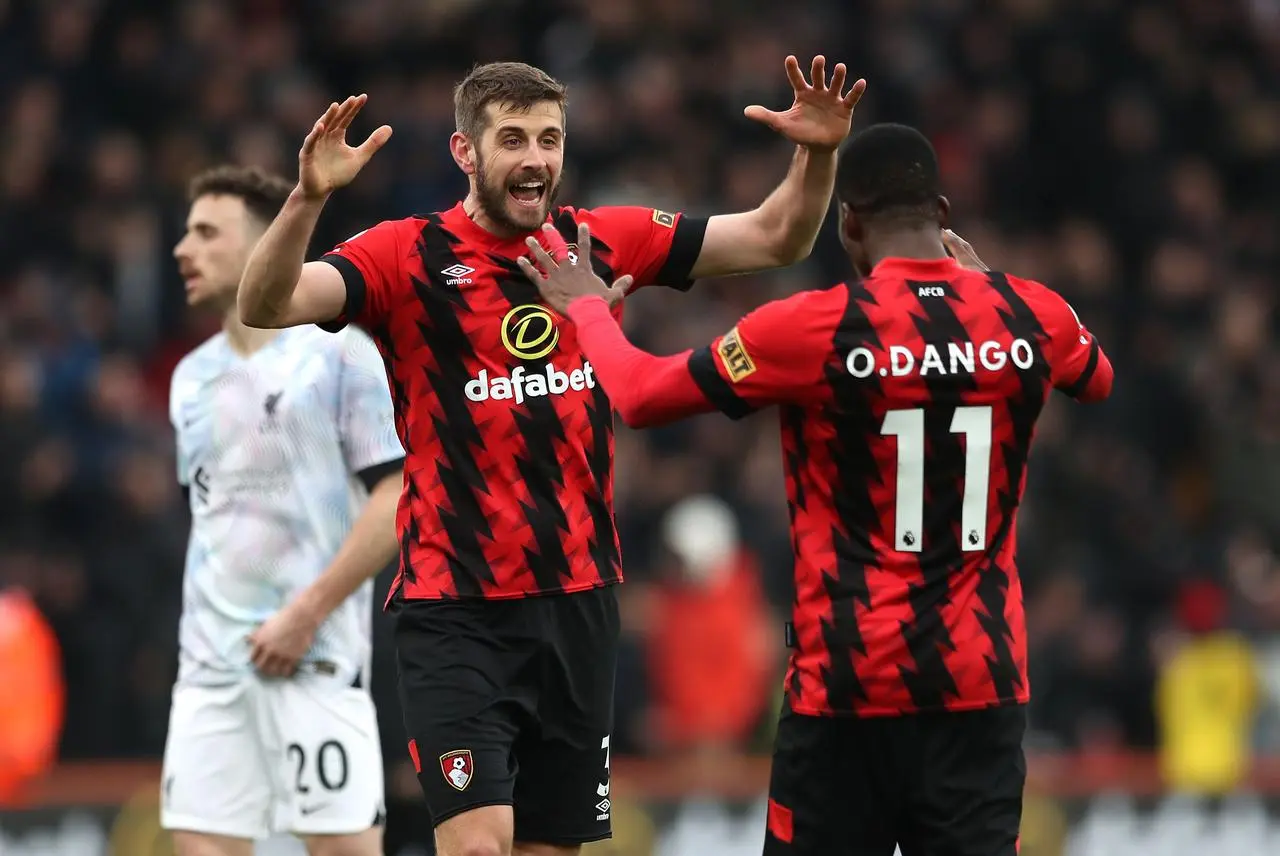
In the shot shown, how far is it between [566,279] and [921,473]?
3.67ft

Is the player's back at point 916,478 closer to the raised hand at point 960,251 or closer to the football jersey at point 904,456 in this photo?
the football jersey at point 904,456

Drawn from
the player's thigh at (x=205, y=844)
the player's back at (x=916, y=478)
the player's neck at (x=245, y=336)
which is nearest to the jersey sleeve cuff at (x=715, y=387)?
the player's back at (x=916, y=478)

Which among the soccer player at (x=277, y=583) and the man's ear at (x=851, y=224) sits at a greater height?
the man's ear at (x=851, y=224)

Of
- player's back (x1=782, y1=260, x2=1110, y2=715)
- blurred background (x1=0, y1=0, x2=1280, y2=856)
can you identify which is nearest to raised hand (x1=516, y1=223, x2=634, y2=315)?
player's back (x1=782, y1=260, x2=1110, y2=715)

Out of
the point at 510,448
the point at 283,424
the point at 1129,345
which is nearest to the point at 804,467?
the point at 510,448

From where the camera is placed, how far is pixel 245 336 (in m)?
7.09

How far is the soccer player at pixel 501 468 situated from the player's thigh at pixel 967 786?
1070mm

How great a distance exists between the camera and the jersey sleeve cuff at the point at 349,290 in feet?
18.9

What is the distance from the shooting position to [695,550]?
1252 centimetres

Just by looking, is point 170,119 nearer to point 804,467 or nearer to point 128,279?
point 128,279

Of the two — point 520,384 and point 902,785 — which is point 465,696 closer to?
point 520,384

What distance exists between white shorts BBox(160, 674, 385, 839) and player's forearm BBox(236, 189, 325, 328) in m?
1.67

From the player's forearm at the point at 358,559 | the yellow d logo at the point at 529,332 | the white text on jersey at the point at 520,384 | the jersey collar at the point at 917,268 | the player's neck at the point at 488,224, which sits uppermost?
the player's neck at the point at 488,224

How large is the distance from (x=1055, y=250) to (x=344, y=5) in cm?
539
